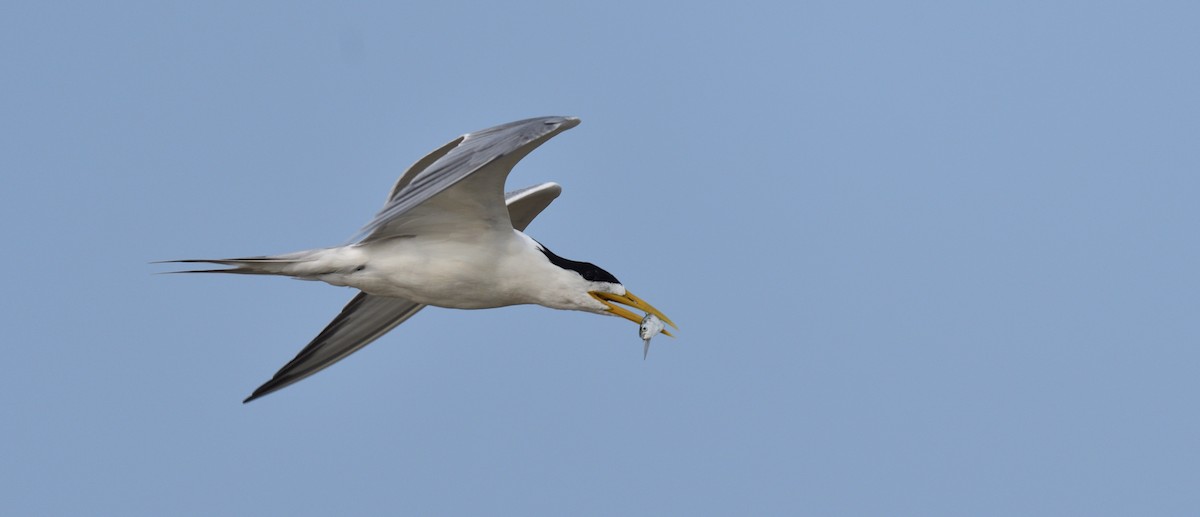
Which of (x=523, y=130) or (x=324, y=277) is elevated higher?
(x=523, y=130)

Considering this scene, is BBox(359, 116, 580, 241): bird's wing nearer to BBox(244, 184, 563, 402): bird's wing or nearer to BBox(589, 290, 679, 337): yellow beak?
BBox(589, 290, 679, 337): yellow beak

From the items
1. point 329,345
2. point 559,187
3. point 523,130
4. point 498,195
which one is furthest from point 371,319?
point 523,130

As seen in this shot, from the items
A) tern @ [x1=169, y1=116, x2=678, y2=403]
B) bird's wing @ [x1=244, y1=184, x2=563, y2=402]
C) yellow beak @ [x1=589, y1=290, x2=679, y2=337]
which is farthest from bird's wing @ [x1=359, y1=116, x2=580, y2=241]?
bird's wing @ [x1=244, y1=184, x2=563, y2=402]

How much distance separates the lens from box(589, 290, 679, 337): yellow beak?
1131 centimetres

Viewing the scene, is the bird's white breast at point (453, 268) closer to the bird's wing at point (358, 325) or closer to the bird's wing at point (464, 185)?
the bird's wing at point (464, 185)

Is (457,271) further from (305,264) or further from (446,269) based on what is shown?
(305,264)

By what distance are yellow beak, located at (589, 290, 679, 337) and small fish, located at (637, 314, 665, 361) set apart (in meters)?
0.04

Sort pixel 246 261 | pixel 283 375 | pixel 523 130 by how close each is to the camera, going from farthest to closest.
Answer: pixel 283 375, pixel 246 261, pixel 523 130

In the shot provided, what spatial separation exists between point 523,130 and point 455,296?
1.60 m

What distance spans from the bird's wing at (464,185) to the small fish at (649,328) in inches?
43.4

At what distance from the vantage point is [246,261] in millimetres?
10750

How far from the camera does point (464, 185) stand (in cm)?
1066

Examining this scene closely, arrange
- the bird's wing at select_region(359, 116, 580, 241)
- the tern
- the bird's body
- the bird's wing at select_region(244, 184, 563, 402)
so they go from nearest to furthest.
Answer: the bird's wing at select_region(359, 116, 580, 241), the tern, the bird's body, the bird's wing at select_region(244, 184, 563, 402)

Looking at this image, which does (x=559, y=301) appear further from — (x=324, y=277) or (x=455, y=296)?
(x=324, y=277)
